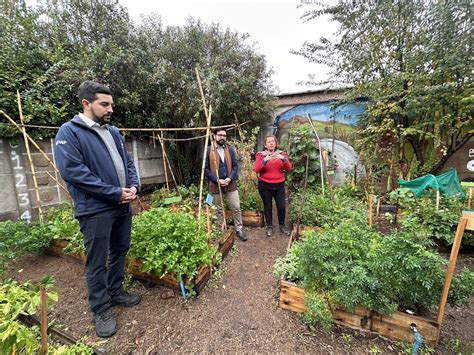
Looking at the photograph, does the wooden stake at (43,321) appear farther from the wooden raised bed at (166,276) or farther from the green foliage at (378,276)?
the green foliage at (378,276)

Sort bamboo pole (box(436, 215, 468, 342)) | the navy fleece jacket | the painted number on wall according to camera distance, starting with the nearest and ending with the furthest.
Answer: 1. bamboo pole (box(436, 215, 468, 342))
2. the navy fleece jacket
3. the painted number on wall

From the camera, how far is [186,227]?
2336 mm

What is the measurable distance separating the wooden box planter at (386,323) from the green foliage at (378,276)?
0.12m

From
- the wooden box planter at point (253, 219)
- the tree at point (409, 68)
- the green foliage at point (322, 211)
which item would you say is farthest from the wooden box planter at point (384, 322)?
the tree at point (409, 68)

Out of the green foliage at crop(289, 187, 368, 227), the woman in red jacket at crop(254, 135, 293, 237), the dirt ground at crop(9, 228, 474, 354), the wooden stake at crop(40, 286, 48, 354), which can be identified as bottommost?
the dirt ground at crop(9, 228, 474, 354)

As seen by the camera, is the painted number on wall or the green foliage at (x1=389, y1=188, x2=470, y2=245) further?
the painted number on wall

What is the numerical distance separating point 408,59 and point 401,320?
4.64m

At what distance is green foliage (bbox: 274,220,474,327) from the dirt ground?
0.28 metres

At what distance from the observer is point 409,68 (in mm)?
3906

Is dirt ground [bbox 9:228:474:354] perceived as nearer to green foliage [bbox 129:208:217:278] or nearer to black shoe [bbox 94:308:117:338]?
black shoe [bbox 94:308:117:338]

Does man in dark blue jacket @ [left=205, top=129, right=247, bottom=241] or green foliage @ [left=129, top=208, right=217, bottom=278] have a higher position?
man in dark blue jacket @ [left=205, top=129, right=247, bottom=241]

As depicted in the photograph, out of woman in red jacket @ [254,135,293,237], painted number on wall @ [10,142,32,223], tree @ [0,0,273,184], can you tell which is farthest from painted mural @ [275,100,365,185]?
painted number on wall @ [10,142,32,223]

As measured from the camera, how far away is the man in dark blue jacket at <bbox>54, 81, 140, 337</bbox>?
1.64m

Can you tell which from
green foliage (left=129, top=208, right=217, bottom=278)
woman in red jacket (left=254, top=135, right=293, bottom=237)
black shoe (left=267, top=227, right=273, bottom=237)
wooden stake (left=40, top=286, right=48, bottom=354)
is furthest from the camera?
black shoe (left=267, top=227, right=273, bottom=237)
